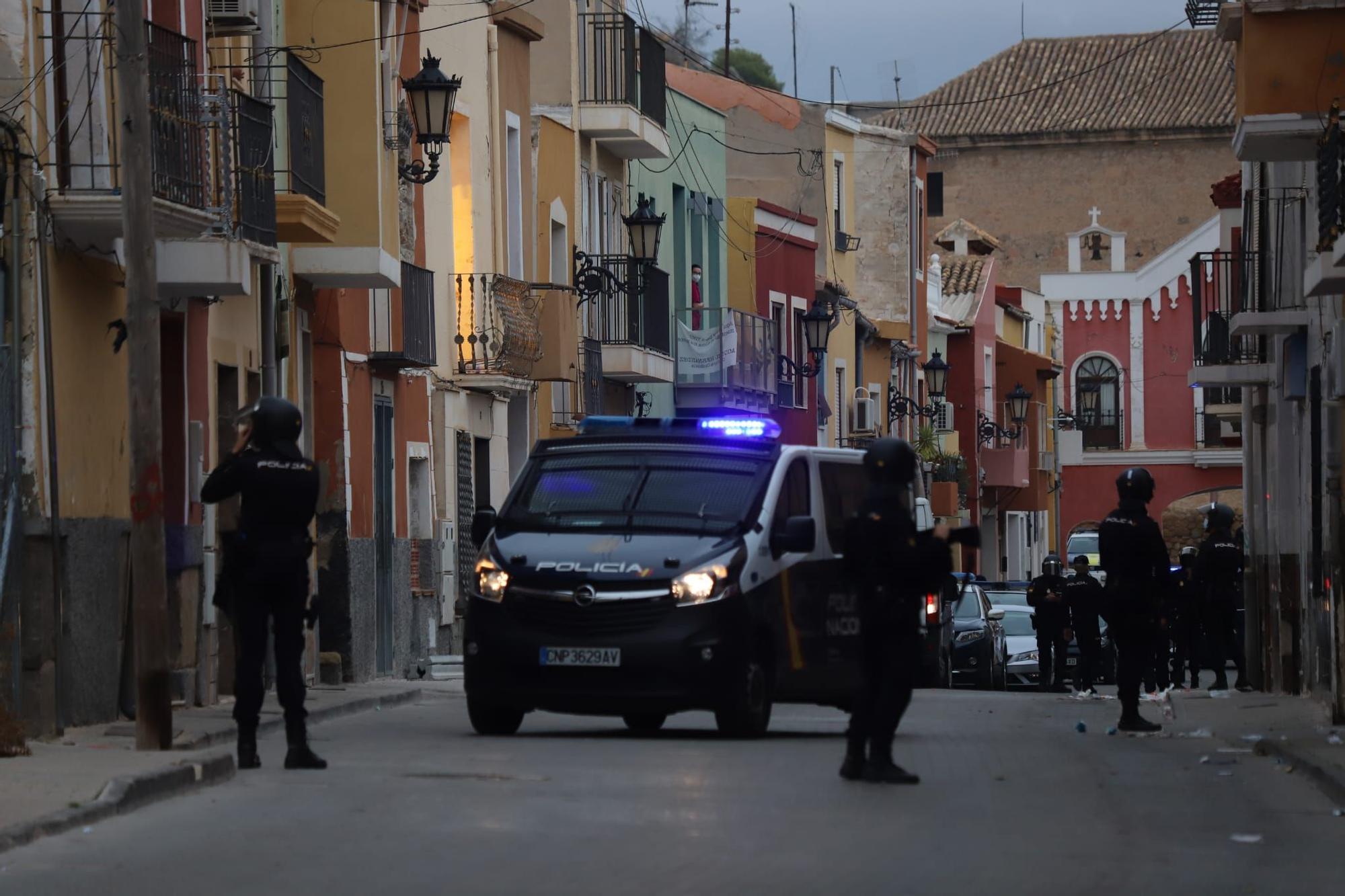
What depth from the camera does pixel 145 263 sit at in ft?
48.6

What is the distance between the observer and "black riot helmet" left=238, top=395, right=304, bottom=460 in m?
13.9

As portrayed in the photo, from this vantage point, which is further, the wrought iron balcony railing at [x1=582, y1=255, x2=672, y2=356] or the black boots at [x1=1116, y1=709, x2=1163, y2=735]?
the wrought iron balcony railing at [x1=582, y1=255, x2=672, y2=356]

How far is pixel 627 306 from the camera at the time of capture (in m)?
40.2

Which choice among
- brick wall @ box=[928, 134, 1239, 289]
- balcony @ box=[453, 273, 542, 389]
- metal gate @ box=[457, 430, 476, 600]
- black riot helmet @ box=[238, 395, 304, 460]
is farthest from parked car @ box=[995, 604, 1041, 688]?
brick wall @ box=[928, 134, 1239, 289]

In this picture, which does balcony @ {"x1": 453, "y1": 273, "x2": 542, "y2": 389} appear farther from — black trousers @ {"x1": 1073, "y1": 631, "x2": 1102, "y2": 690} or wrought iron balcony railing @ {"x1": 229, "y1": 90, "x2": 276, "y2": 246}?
wrought iron balcony railing @ {"x1": 229, "y1": 90, "x2": 276, "y2": 246}

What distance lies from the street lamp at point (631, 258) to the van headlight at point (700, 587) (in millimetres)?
21215

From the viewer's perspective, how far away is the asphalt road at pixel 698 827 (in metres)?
9.80

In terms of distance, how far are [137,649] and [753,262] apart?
123 ft

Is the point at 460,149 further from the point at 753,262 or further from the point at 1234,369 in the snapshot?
the point at 753,262

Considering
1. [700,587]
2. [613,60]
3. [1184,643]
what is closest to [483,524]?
[700,587]

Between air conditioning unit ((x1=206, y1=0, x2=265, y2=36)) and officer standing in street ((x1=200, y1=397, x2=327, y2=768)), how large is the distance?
362 inches

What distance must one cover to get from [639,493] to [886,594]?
14.4 ft

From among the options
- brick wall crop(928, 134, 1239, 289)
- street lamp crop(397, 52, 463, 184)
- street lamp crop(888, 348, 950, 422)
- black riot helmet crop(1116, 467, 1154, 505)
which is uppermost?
brick wall crop(928, 134, 1239, 289)

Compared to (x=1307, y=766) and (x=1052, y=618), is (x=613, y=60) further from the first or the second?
(x=1307, y=766)
